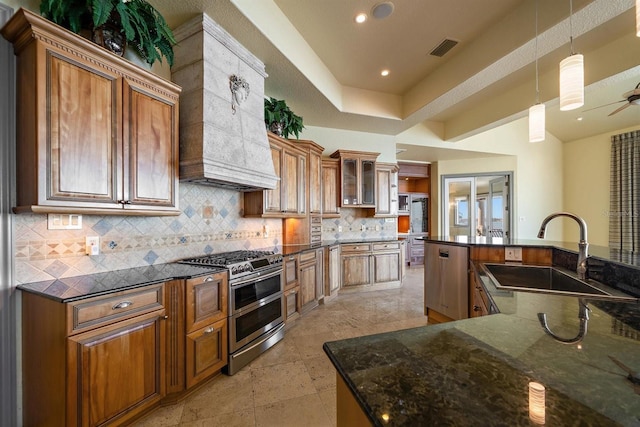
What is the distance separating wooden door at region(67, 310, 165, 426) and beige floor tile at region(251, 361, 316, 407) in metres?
0.68

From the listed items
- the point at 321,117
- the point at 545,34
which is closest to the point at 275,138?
the point at 321,117

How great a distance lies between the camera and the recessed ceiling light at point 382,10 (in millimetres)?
2592

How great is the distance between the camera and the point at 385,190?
4.95 m

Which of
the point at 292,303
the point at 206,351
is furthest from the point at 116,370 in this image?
the point at 292,303

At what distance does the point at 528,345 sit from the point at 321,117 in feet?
13.5

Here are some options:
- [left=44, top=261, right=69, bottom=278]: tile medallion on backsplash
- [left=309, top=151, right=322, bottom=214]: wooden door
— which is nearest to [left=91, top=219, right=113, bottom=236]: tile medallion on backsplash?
[left=44, top=261, right=69, bottom=278]: tile medallion on backsplash

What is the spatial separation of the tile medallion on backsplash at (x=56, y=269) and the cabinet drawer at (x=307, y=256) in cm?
216

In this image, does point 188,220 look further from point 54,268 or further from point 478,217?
point 478,217

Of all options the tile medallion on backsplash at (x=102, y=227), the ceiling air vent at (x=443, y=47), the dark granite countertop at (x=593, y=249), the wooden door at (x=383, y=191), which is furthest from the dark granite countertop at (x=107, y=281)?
the ceiling air vent at (x=443, y=47)

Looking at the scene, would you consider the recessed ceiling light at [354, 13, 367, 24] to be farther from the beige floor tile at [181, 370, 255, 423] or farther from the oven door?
the beige floor tile at [181, 370, 255, 423]

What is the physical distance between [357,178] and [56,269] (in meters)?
3.89

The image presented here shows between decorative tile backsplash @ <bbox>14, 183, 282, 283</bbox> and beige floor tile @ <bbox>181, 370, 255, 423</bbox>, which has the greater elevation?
decorative tile backsplash @ <bbox>14, 183, 282, 283</bbox>

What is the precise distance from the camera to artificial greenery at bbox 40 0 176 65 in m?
1.54

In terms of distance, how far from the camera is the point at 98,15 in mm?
1536
